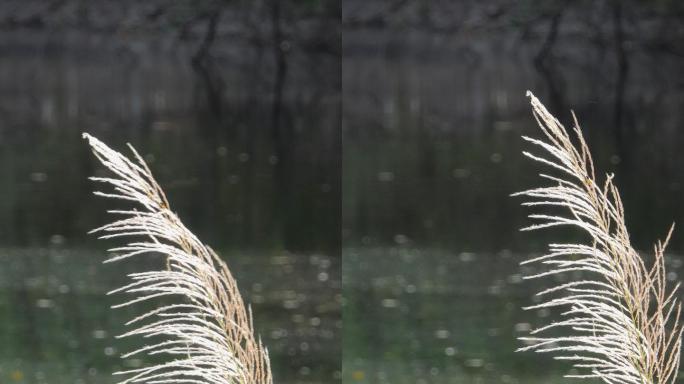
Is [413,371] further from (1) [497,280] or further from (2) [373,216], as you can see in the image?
(2) [373,216]

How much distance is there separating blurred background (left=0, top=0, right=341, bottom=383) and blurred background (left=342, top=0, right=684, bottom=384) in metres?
0.63

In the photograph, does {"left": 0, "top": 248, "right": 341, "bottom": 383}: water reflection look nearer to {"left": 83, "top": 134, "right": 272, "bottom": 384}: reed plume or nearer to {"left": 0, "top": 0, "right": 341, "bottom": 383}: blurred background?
{"left": 0, "top": 0, "right": 341, "bottom": 383}: blurred background

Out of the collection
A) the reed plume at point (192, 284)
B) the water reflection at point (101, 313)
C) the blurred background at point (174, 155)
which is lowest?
the water reflection at point (101, 313)

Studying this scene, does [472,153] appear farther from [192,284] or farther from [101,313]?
[192,284]

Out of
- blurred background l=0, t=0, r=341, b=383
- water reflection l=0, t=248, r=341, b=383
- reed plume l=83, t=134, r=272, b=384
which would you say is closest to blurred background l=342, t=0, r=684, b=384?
water reflection l=0, t=248, r=341, b=383

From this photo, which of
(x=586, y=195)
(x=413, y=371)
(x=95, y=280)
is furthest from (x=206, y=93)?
(x=586, y=195)

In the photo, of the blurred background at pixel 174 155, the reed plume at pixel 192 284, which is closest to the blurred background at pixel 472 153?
the blurred background at pixel 174 155

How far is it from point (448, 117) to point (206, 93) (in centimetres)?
379

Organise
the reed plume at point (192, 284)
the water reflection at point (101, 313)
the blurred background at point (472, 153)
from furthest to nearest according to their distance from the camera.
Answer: the blurred background at point (472, 153), the water reflection at point (101, 313), the reed plume at point (192, 284)

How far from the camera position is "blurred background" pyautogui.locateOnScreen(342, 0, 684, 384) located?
1209 cm

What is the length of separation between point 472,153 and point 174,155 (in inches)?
162

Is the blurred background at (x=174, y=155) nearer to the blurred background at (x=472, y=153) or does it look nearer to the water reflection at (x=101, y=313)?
the water reflection at (x=101, y=313)

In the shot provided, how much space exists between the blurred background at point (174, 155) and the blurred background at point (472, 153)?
2.05 ft

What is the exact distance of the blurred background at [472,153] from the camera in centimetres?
1209
